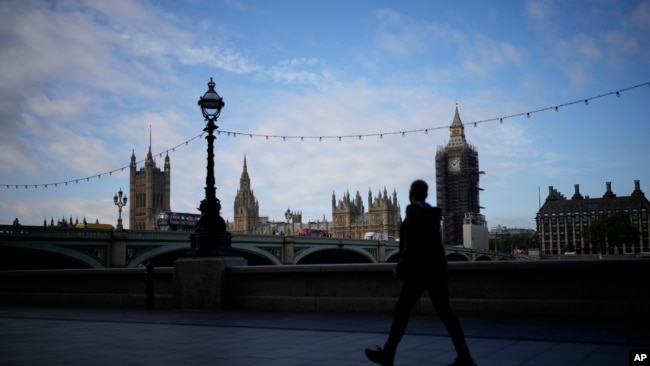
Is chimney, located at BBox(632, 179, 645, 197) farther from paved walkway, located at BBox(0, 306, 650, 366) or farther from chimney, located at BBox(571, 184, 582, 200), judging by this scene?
paved walkway, located at BBox(0, 306, 650, 366)

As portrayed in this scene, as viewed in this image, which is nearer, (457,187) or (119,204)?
(119,204)

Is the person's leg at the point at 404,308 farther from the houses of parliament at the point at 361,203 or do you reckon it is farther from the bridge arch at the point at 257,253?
the houses of parliament at the point at 361,203

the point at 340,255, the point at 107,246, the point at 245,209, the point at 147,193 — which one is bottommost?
the point at 340,255

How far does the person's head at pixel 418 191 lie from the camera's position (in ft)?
19.9

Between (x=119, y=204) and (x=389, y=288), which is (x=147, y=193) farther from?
(x=389, y=288)

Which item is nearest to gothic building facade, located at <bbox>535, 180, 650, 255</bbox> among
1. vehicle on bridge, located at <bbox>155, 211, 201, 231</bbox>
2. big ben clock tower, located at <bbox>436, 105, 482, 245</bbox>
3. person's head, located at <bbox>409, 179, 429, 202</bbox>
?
big ben clock tower, located at <bbox>436, 105, 482, 245</bbox>

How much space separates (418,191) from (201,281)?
823 centimetres

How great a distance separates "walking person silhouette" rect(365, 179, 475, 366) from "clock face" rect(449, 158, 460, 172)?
14447 centimetres

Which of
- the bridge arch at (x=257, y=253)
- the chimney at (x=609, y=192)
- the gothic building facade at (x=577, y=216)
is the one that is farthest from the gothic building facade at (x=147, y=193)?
the bridge arch at (x=257, y=253)

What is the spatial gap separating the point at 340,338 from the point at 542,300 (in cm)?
381

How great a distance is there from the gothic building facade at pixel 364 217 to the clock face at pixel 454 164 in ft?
69.2

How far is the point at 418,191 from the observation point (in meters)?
6.08

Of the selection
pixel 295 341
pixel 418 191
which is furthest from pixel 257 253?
pixel 418 191

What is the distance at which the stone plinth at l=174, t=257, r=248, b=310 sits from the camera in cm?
1315
